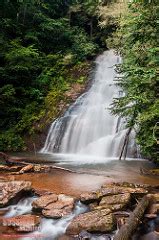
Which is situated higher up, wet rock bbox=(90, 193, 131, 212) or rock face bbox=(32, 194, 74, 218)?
wet rock bbox=(90, 193, 131, 212)

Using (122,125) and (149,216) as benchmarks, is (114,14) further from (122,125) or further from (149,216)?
(149,216)

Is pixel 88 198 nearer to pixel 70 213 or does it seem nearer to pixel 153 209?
pixel 70 213

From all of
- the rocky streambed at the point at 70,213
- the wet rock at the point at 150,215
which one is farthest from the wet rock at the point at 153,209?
the wet rock at the point at 150,215

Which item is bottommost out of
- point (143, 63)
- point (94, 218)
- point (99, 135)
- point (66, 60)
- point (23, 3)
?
point (94, 218)

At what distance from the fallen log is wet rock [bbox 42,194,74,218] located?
4.49 feet

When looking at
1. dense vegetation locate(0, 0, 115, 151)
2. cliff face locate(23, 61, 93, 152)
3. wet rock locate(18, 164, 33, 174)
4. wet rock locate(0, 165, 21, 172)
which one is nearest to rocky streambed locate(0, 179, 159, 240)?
wet rock locate(18, 164, 33, 174)

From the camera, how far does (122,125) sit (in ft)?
50.1

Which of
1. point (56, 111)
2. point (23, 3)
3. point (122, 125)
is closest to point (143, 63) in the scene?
point (122, 125)

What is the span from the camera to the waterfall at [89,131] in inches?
555

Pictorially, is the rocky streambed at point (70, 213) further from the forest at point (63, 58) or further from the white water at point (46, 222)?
the forest at point (63, 58)

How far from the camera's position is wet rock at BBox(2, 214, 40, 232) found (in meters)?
5.84

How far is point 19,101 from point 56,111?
2.16 metres

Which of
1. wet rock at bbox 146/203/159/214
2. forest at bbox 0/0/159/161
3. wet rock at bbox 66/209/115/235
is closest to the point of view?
wet rock at bbox 66/209/115/235

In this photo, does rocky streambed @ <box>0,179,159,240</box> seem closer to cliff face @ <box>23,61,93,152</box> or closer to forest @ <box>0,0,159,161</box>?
forest @ <box>0,0,159,161</box>
